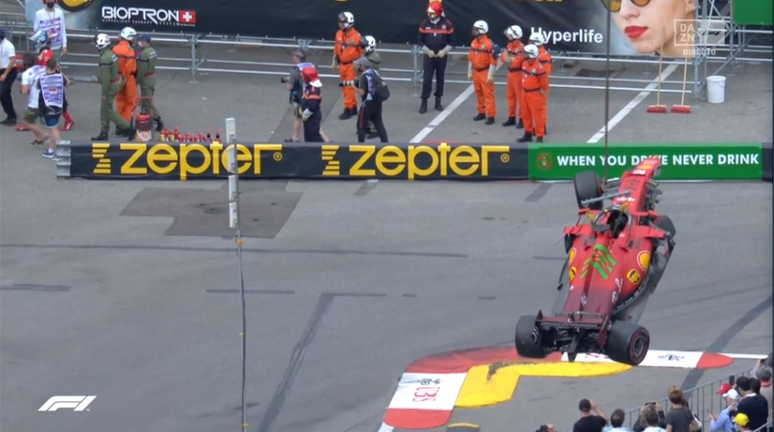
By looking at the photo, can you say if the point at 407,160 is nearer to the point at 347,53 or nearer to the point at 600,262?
the point at 347,53

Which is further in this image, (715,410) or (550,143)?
(550,143)

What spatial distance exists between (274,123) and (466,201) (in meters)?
4.83

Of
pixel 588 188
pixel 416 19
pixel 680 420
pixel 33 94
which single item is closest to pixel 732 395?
pixel 680 420

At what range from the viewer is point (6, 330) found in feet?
56.3

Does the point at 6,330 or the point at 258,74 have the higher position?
the point at 258,74

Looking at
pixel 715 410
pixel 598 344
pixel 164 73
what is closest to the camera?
pixel 598 344

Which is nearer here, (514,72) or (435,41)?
(514,72)

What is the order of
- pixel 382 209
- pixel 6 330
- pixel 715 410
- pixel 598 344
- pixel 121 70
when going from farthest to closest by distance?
1. pixel 121 70
2. pixel 382 209
3. pixel 6 330
4. pixel 715 410
5. pixel 598 344

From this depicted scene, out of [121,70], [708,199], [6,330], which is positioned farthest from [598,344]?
[121,70]

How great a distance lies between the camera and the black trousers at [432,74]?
81.3 feet

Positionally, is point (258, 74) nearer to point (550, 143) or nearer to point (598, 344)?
point (550, 143)

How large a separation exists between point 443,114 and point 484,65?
1411mm

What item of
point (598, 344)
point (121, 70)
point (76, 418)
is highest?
point (121, 70)

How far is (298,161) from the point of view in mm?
22375
